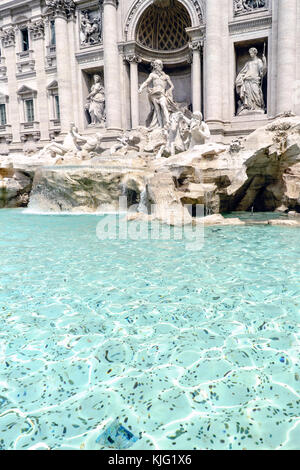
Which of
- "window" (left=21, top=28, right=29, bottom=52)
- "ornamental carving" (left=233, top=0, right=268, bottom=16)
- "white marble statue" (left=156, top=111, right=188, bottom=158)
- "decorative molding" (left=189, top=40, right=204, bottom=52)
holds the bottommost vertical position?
"white marble statue" (left=156, top=111, right=188, bottom=158)

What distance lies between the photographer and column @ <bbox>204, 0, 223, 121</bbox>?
13.5 meters

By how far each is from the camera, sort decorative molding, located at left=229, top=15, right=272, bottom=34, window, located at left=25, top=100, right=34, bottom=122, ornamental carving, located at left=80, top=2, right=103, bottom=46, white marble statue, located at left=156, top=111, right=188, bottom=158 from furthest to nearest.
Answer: window, located at left=25, top=100, right=34, bottom=122 → ornamental carving, located at left=80, top=2, right=103, bottom=46 → decorative molding, located at left=229, top=15, right=272, bottom=34 → white marble statue, located at left=156, top=111, right=188, bottom=158

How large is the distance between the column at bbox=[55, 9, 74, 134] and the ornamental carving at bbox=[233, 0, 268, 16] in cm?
866

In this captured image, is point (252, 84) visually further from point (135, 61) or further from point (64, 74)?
point (64, 74)

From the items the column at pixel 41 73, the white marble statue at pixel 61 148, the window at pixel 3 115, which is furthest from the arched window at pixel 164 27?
the window at pixel 3 115

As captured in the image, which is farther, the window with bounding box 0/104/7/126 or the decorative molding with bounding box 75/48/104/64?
the window with bounding box 0/104/7/126

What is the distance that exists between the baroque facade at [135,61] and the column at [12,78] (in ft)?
0.20

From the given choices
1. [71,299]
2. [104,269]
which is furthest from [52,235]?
[71,299]

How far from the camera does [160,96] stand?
14.8m

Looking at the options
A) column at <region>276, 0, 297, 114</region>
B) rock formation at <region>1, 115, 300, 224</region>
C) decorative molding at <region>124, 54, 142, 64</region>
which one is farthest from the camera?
decorative molding at <region>124, 54, 142, 64</region>

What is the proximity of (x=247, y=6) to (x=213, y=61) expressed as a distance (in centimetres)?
270

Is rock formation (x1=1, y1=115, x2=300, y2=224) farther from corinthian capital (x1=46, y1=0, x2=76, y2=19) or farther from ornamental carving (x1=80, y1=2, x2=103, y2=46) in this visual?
corinthian capital (x1=46, y1=0, x2=76, y2=19)

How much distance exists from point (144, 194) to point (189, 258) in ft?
14.2

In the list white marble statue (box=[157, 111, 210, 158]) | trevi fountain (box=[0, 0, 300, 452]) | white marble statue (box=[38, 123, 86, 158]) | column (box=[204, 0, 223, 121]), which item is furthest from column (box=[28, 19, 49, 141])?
white marble statue (box=[157, 111, 210, 158])
